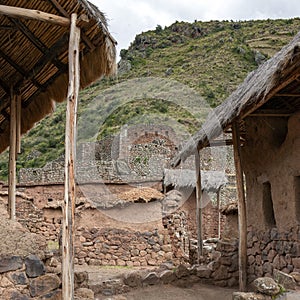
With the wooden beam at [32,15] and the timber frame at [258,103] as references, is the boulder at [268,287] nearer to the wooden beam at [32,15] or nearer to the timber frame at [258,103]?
the timber frame at [258,103]

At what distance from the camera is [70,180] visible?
482cm

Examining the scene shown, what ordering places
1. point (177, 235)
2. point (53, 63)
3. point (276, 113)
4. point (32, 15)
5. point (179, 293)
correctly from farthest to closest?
point (177, 235) → point (179, 293) → point (276, 113) → point (53, 63) → point (32, 15)

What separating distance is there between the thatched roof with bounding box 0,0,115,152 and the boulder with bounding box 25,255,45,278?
2.60m

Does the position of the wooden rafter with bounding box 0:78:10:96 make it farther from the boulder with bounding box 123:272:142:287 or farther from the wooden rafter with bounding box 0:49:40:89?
the boulder with bounding box 123:272:142:287

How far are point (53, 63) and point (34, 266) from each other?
128 inches

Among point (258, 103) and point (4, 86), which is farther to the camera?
point (4, 86)

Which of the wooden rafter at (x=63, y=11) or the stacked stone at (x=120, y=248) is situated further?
the stacked stone at (x=120, y=248)

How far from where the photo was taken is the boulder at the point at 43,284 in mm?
4719

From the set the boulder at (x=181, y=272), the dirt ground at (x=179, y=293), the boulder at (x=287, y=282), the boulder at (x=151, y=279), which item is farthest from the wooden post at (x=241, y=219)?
the boulder at (x=287, y=282)

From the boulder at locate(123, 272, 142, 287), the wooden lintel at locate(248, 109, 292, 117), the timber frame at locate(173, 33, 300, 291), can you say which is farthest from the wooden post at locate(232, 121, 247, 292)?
the boulder at locate(123, 272, 142, 287)

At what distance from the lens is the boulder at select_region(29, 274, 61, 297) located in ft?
15.5

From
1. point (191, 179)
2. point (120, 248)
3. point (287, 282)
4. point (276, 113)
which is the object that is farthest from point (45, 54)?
point (191, 179)

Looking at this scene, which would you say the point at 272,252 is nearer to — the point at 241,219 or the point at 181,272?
the point at 241,219

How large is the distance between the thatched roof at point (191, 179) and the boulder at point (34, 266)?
11.9 m
